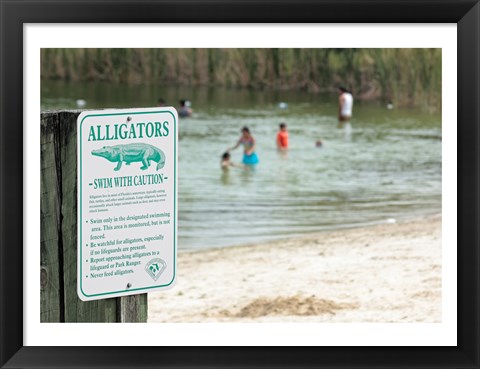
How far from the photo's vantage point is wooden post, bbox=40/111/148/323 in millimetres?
2424

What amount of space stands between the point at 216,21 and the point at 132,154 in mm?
427

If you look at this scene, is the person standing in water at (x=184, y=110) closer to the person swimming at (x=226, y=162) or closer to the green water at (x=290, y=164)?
the green water at (x=290, y=164)

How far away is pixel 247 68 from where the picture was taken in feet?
75.9

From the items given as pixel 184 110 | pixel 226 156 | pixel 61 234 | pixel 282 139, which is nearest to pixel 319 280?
pixel 226 156

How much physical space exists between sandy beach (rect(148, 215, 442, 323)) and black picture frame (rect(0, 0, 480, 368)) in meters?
4.58

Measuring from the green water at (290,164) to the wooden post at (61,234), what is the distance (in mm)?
8553

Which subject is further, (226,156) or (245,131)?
(245,131)

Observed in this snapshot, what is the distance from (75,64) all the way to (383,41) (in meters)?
20.7

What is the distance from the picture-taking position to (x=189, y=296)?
845 centimetres

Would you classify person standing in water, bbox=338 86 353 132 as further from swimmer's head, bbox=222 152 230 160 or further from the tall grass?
swimmer's head, bbox=222 152 230 160

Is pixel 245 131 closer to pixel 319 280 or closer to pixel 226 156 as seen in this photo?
pixel 226 156

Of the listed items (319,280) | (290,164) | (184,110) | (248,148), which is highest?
(184,110)

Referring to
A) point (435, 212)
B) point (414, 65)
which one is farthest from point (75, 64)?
point (435, 212)

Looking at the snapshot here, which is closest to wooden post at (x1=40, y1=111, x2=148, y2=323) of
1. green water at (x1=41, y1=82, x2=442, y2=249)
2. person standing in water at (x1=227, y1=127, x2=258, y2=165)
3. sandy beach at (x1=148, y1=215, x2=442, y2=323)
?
sandy beach at (x1=148, y1=215, x2=442, y2=323)
